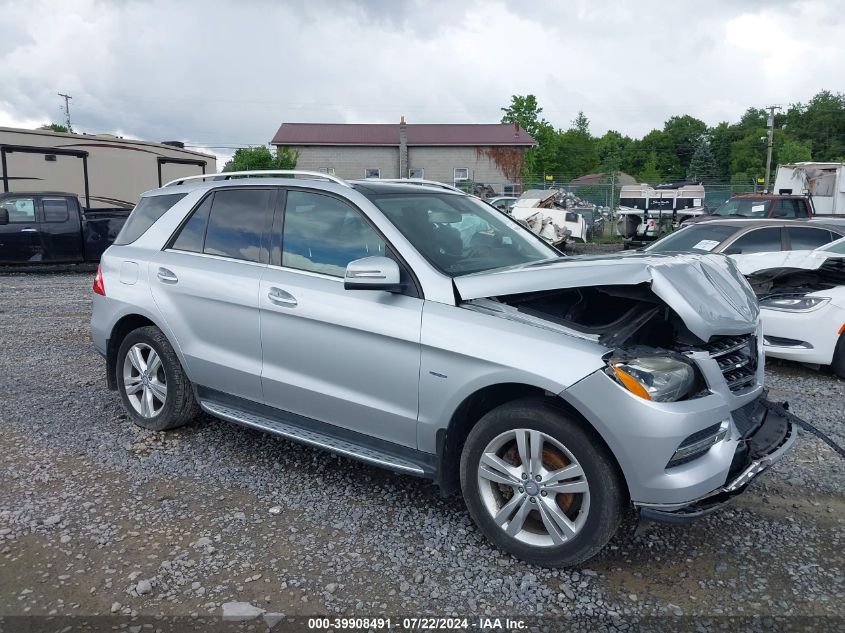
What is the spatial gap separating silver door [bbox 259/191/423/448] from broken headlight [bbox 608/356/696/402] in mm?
972

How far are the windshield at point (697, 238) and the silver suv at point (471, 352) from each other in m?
5.71

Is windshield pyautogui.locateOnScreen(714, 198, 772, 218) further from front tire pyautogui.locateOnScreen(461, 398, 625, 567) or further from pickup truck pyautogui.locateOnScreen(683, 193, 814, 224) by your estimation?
front tire pyautogui.locateOnScreen(461, 398, 625, 567)

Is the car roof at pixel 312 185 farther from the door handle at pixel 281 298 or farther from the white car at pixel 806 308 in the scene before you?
the white car at pixel 806 308

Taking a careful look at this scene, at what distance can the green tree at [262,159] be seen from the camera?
132 feet

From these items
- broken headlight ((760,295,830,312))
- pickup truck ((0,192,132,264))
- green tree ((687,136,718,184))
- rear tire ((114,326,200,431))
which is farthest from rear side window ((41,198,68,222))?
green tree ((687,136,718,184))

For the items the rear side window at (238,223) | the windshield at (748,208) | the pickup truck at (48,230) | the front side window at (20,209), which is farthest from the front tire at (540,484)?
the windshield at (748,208)

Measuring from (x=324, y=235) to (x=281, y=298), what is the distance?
43 cm

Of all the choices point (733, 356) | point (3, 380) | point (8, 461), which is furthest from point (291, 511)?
point (3, 380)

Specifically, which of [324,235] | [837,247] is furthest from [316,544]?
[837,247]

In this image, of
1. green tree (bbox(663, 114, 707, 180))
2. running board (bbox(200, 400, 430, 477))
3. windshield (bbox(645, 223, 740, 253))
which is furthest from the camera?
green tree (bbox(663, 114, 707, 180))

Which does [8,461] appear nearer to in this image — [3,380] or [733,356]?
[3,380]

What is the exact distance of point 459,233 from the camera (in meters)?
4.03

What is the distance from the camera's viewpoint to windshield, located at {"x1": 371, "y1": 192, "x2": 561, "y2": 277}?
12.1 ft

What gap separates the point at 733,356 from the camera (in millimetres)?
3334
